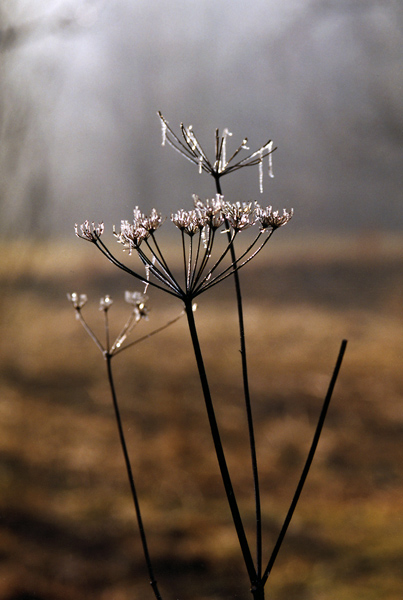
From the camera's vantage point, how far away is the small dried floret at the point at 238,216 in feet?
1.44

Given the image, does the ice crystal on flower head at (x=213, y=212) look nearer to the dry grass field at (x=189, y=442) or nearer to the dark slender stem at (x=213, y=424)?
the dark slender stem at (x=213, y=424)

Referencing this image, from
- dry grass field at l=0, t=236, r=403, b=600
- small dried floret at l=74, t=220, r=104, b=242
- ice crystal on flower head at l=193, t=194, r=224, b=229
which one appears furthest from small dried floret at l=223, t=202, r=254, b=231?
dry grass field at l=0, t=236, r=403, b=600

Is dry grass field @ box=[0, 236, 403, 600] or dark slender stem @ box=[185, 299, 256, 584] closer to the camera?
dark slender stem @ box=[185, 299, 256, 584]

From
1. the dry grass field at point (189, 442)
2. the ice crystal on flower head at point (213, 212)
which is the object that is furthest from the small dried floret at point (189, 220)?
the dry grass field at point (189, 442)

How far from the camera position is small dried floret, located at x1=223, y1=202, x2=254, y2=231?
439mm

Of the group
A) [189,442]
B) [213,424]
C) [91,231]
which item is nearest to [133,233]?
[91,231]

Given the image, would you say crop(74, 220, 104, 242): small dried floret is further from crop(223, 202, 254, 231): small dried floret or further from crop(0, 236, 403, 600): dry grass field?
crop(0, 236, 403, 600): dry grass field

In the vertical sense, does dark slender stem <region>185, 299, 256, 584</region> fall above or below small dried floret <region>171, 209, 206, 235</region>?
below

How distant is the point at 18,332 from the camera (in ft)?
4.43

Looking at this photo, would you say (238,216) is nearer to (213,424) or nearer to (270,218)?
(270,218)

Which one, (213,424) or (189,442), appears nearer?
(213,424)

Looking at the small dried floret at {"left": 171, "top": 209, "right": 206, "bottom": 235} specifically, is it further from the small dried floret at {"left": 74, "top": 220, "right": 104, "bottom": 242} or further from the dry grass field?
the dry grass field

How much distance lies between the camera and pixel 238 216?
1.44ft

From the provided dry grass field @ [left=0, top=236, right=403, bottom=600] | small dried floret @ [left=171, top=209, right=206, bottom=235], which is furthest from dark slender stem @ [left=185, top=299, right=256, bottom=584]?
dry grass field @ [left=0, top=236, right=403, bottom=600]
